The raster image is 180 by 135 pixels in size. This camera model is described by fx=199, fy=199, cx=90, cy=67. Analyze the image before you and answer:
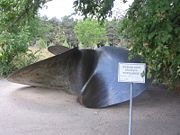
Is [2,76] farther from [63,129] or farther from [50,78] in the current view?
[63,129]

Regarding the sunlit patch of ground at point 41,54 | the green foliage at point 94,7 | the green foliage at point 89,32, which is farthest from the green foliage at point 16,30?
the green foliage at point 89,32

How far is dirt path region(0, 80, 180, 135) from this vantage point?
4516mm

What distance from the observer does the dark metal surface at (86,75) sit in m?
6.24

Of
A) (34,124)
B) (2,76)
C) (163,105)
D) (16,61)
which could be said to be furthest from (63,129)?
(16,61)

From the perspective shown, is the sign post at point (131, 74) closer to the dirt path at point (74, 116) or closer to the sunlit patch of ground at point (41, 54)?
the dirt path at point (74, 116)

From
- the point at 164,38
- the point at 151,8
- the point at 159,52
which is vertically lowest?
the point at 159,52

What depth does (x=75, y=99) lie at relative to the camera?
7.34 m

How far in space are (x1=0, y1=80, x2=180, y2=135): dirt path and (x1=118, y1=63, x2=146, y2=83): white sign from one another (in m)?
1.47

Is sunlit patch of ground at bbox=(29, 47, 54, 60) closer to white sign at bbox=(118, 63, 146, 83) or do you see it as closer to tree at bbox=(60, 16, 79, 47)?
white sign at bbox=(118, 63, 146, 83)

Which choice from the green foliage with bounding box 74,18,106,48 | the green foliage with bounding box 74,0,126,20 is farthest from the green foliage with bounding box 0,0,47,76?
the green foliage with bounding box 74,18,106,48

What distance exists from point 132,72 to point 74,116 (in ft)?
8.59

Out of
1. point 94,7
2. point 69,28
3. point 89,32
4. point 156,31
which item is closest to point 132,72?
point 156,31

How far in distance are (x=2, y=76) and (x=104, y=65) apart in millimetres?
7313

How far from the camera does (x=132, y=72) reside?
358cm
